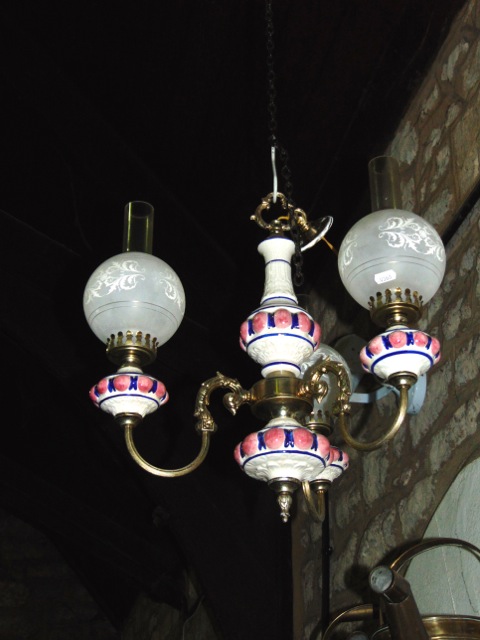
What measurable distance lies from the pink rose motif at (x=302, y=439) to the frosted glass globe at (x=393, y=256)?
232mm

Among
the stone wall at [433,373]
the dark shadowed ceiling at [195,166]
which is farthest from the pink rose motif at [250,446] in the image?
the dark shadowed ceiling at [195,166]

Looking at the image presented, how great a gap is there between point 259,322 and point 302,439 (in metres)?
0.19

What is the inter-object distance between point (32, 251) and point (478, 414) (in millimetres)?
1820

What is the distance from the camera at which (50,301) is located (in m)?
3.04

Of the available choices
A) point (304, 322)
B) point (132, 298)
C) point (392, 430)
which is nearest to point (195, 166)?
point (132, 298)

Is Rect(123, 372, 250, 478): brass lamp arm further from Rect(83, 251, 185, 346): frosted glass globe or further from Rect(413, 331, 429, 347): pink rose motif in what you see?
Rect(413, 331, 429, 347): pink rose motif

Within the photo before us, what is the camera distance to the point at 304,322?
4.35 ft

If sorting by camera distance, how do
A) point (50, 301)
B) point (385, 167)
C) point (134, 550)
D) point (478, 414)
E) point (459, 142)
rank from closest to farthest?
point (385, 167), point (478, 414), point (459, 142), point (50, 301), point (134, 550)

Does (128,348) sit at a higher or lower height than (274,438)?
higher

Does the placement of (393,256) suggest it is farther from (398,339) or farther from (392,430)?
(392,430)

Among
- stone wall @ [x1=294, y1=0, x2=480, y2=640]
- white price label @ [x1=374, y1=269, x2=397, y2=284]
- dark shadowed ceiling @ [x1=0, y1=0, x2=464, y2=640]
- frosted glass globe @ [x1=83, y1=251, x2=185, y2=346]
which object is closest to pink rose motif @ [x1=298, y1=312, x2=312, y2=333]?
white price label @ [x1=374, y1=269, x2=397, y2=284]

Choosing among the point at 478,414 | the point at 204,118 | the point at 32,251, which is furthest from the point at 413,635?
the point at 32,251

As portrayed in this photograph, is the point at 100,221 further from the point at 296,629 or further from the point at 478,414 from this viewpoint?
the point at 478,414

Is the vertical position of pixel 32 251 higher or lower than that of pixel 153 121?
lower
